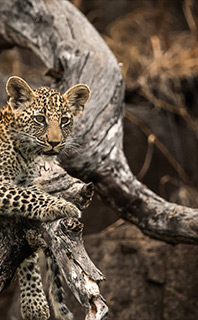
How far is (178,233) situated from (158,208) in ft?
1.74

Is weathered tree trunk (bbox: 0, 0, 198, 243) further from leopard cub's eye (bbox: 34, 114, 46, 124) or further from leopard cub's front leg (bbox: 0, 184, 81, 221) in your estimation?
leopard cub's front leg (bbox: 0, 184, 81, 221)

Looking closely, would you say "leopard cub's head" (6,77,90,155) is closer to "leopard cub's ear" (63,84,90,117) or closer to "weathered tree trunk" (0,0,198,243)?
"leopard cub's ear" (63,84,90,117)

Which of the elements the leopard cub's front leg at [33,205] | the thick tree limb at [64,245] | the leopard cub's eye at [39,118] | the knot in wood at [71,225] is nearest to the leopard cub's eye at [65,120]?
the leopard cub's eye at [39,118]

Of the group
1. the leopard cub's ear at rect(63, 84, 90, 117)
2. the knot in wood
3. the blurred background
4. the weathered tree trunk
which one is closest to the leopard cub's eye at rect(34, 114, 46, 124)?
the leopard cub's ear at rect(63, 84, 90, 117)

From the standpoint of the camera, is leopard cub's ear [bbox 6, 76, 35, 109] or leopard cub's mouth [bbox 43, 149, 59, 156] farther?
leopard cub's ear [bbox 6, 76, 35, 109]

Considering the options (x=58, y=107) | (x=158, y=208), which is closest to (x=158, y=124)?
(x=158, y=208)

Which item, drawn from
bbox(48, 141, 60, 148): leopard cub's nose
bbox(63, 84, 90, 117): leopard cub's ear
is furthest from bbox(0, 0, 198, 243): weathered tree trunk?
bbox(48, 141, 60, 148): leopard cub's nose

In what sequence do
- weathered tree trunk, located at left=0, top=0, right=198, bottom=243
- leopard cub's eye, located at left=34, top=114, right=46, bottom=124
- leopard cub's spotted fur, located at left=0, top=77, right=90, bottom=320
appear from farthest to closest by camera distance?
weathered tree trunk, located at left=0, top=0, right=198, bottom=243
leopard cub's eye, located at left=34, top=114, right=46, bottom=124
leopard cub's spotted fur, located at left=0, top=77, right=90, bottom=320

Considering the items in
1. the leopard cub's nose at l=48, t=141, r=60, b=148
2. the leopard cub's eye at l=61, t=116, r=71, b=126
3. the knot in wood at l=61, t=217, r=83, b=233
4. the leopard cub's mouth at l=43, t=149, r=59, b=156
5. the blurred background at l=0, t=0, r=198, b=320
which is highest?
the leopard cub's eye at l=61, t=116, r=71, b=126

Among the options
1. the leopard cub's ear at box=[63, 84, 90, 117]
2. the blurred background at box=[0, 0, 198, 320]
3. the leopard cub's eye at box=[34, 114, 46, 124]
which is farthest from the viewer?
the blurred background at box=[0, 0, 198, 320]

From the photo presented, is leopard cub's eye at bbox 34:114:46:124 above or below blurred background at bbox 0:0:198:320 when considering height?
above

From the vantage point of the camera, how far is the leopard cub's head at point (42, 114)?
5.29 meters

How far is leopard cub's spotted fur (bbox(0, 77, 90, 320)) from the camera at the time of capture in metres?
5.09

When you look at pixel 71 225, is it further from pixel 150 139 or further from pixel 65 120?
pixel 150 139
